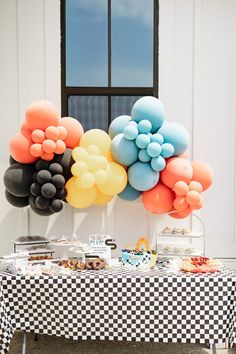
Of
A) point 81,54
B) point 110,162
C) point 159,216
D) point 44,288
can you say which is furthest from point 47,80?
point 44,288

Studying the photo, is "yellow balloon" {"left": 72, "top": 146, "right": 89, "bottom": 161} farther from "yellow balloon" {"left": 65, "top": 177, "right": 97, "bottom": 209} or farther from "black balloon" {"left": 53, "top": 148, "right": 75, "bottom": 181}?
"yellow balloon" {"left": 65, "top": 177, "right": 97, "bottom": 209}

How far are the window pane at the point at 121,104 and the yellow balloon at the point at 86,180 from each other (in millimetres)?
954

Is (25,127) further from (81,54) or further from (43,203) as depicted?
(81,54)

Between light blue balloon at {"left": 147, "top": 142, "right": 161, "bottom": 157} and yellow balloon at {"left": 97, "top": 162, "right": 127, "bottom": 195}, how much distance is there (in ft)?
0.90

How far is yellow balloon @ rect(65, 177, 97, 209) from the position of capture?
2.86m

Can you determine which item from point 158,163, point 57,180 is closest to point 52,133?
point 57,180

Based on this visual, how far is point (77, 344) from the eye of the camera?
3.01 meters

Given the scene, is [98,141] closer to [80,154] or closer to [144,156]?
[80,154]

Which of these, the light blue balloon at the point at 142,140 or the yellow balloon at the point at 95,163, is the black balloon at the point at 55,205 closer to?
the yellow balloon at the point at 95,163

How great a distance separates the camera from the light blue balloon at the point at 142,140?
105 inches

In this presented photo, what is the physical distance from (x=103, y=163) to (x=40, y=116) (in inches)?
21.3

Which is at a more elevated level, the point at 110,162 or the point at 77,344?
the point at 110,162

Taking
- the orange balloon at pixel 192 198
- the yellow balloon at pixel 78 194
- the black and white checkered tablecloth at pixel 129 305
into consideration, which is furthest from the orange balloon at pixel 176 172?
the black and white checkered tablecloth at pixel 129 305

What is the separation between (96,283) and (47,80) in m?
1.86
